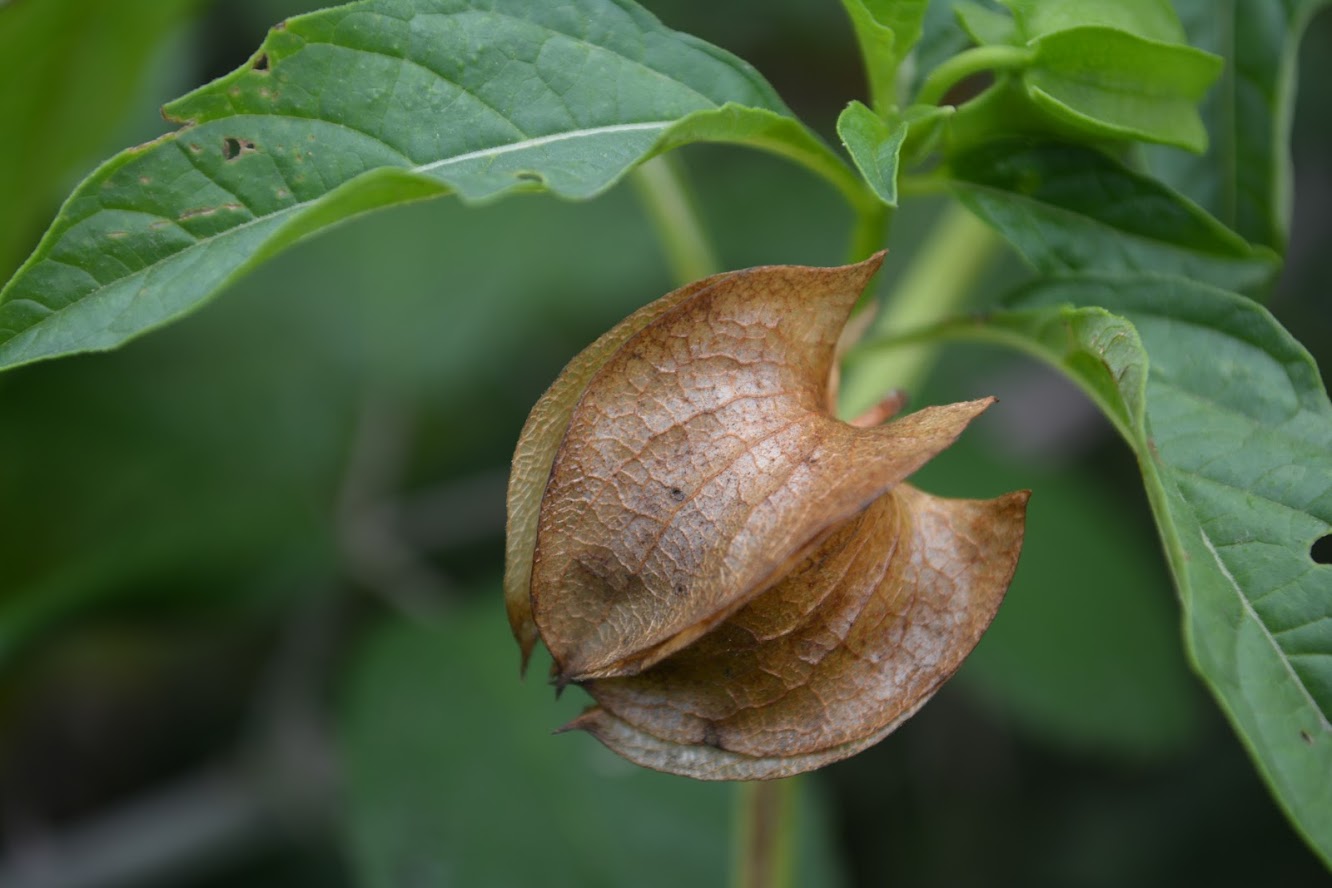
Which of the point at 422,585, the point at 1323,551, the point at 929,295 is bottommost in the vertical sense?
the point at 1323,551

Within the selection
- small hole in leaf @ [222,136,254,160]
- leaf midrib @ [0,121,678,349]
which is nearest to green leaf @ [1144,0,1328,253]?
leaf midrib @ [0,121,678,349]

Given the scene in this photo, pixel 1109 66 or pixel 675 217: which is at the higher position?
pixel 1109 66

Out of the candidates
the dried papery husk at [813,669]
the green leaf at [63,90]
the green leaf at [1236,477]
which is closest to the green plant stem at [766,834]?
the dried papery husk at [813,669]

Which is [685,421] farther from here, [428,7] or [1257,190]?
[1257,190]

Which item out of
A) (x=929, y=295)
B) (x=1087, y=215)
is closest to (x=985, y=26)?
(x=1087, y=215)

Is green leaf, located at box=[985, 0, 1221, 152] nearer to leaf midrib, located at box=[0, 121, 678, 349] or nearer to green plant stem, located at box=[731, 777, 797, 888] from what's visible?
leaf midrib, located at box=[0, 121, 678, 349]

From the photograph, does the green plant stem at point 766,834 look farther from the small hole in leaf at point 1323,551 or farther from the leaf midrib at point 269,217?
the small hole in leaf at point 1323,551

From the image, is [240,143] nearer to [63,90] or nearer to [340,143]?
[340,143]
